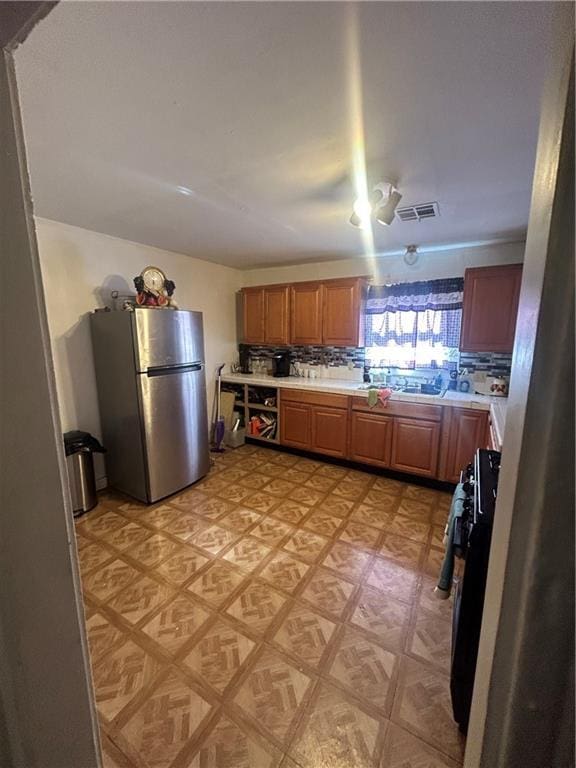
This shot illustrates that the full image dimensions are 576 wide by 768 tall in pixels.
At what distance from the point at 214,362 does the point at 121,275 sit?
1.46 m

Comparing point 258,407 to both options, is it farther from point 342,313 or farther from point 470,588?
point 470,588

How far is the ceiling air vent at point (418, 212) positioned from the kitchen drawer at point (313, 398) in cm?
165

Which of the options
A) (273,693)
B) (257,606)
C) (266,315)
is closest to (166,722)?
(273,693)

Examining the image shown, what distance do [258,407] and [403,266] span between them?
A: 2.23 meters

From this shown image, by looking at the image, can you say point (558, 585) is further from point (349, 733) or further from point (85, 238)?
point (85, 238)

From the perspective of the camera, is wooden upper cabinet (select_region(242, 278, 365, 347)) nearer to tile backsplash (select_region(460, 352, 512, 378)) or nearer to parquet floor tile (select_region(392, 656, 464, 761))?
tile backsplash (select_region(460, 352, 512, 378))

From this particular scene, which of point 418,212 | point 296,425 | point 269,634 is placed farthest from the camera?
point 296,425

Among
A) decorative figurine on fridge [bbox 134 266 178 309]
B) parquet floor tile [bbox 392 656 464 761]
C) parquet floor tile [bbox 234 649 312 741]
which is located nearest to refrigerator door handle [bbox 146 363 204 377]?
decorative figurine on fridge [bbox 134 266 178 309]

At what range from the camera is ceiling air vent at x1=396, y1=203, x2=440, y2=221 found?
2.05 meters

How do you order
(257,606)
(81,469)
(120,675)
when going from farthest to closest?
(81,469) < (257,606) < (120,675)

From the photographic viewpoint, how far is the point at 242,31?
87cm

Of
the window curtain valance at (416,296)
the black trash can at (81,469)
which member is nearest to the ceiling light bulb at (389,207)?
the window curtain valance at (416,296)

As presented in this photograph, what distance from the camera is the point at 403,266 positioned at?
130 inches

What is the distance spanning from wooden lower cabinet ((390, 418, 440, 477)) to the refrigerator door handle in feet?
6.30
